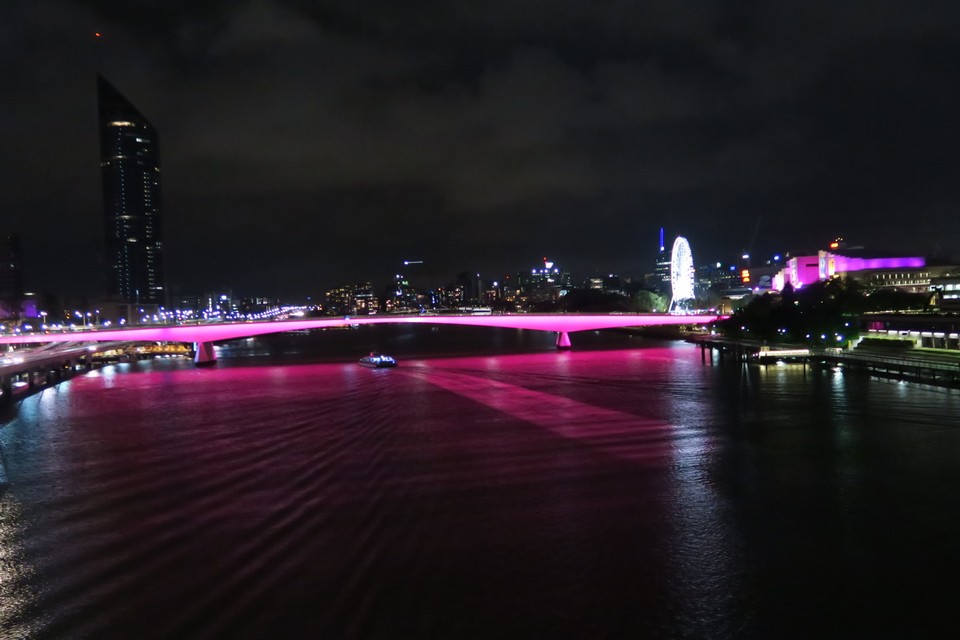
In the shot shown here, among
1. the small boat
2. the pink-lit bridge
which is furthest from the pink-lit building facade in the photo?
the small boat

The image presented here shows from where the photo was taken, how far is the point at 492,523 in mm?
8375

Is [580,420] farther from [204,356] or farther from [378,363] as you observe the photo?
[204,356]

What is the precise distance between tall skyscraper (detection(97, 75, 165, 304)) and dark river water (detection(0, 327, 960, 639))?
85563 millimetres

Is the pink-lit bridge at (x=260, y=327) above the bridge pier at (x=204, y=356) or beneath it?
above

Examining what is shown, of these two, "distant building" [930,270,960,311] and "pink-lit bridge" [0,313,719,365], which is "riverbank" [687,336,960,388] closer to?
"pink-lit bridge" [0,313,719,365]

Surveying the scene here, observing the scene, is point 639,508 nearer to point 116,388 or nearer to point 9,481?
point 9,481

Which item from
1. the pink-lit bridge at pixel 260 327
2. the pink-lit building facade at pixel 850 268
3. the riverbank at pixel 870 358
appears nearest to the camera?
the riverbank at pixel 870 358

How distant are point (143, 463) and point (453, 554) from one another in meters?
7.60

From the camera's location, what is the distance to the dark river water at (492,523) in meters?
6.14

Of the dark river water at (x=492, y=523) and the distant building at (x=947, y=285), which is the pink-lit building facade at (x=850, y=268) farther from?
the dark river water at (x=492, y=523)

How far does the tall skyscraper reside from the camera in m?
91.2

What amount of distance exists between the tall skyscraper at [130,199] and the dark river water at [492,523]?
281 feet

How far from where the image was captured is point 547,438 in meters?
13.9

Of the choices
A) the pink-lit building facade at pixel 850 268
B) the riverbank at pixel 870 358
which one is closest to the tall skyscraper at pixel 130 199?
the pink-lit building facade at pixel 850 268
